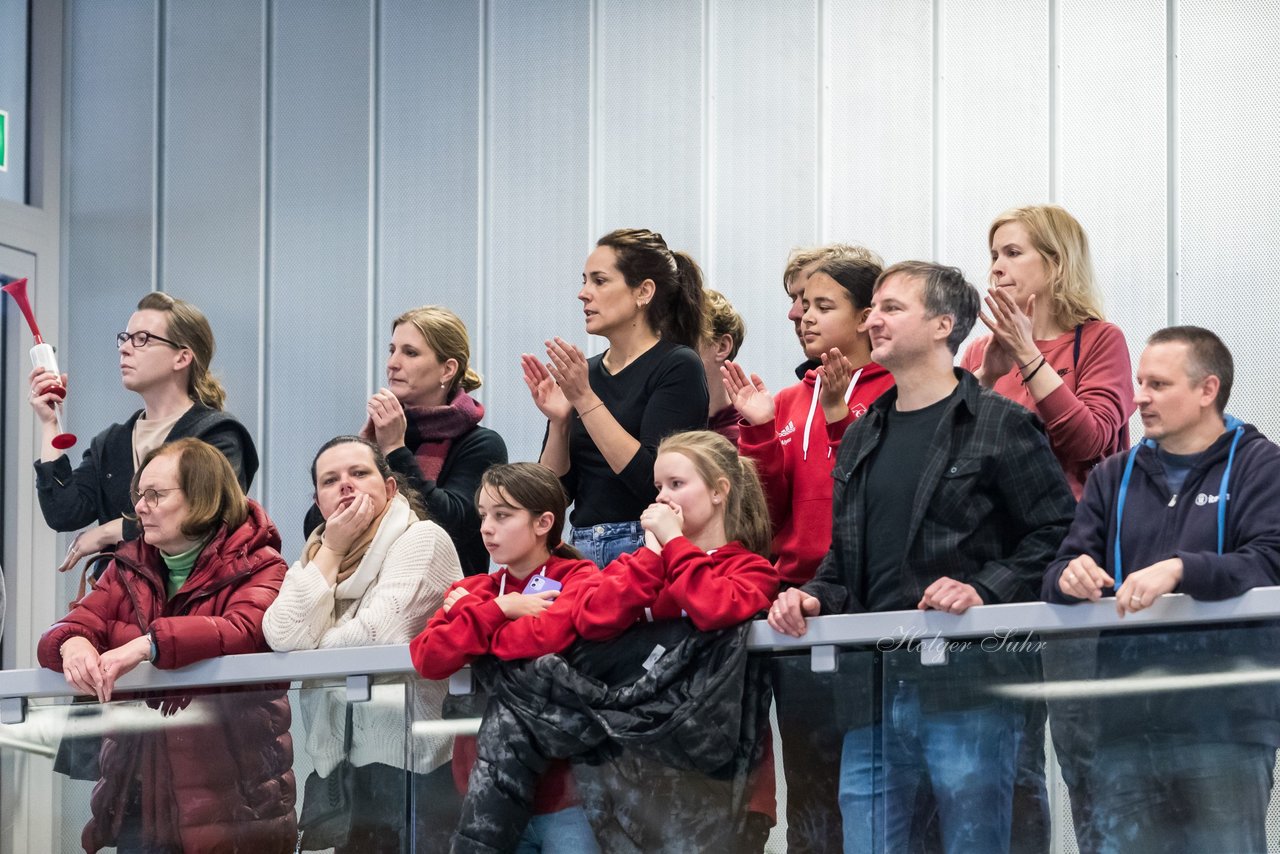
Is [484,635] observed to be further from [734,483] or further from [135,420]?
[135,420]

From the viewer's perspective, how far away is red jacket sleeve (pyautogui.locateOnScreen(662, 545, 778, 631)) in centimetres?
371

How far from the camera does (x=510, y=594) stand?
406cm

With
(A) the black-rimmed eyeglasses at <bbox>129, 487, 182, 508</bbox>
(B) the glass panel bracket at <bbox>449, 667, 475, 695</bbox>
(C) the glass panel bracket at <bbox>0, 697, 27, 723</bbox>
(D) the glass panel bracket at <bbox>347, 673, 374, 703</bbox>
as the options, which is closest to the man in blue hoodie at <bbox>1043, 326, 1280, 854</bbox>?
(B) the glass panel bracket at <bbox>449, 667, 475, 695</bbox>

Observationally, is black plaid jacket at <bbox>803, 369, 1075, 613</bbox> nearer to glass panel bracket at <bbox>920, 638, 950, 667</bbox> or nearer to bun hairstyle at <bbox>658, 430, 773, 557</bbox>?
glass panel bracket at <bbox>920, 638, 950, 667</bbox>

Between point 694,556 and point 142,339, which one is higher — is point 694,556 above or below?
below

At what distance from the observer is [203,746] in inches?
168

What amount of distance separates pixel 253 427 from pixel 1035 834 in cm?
512

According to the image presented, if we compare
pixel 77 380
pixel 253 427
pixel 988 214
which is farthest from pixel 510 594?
pixel 77 380

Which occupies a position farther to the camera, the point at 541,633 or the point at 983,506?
the point at 541,633

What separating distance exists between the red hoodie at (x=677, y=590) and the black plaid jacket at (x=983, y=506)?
15 centimetres

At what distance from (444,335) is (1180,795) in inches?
109

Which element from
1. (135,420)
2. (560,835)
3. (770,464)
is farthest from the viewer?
(135,420)

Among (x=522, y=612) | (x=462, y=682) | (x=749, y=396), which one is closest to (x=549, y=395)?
(x=749, y=396)

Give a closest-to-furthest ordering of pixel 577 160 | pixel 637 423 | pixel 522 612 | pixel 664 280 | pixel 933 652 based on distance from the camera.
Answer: pixel 933 652 → pixel 522 612 → pixel 637 423 → pixel 664 280 → pixel 577 160
